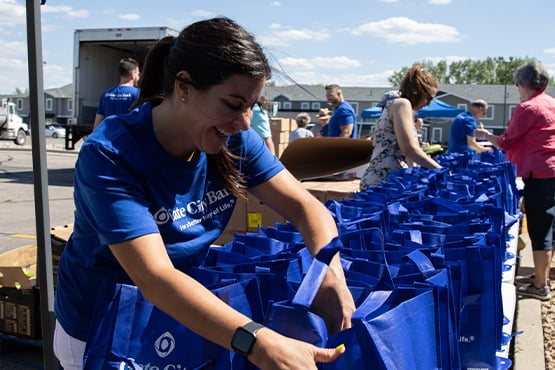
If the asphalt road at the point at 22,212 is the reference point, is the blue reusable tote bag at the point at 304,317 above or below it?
above

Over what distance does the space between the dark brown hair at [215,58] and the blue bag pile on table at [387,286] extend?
31 cm

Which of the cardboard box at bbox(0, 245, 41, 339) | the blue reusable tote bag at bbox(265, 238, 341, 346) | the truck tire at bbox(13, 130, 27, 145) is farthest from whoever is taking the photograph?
the truck tire at bbox(13, 130, 27, 145)

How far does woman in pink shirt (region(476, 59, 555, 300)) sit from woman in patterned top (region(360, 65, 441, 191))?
4.23ft

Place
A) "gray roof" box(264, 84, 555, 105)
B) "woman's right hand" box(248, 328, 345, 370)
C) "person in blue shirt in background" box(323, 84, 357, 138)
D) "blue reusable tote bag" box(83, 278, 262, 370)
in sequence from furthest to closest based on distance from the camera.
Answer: "gray roof" box(264, 84, 555, 105)
"person in blue shirt in background" box(323, 84, 357, 138)
"blue reusable tote bag" box(83, 278, 262, 370)
"woman's right hand" box(248, 328, 345, 370)

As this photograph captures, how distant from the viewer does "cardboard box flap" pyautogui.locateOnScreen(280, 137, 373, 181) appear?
5672mm

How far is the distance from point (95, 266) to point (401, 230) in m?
1.04

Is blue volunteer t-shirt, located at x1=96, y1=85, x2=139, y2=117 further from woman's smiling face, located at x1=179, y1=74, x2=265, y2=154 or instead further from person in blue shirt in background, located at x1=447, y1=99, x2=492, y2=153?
woman's smiling face, located at x1=179, y1=74, x2=265, y2=154

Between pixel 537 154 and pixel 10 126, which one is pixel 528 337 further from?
pixel 10 126

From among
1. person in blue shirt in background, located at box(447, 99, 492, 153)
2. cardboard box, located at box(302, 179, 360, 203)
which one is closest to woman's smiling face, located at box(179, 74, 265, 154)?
cardboard box, located at box(302, 179, 360, 203)

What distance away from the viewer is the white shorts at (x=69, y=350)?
5.35 feet

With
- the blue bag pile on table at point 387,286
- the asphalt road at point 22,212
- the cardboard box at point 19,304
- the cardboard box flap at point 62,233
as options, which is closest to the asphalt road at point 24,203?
the asphalt road at point 22,212

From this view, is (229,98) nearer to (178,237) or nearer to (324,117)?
(178,237)

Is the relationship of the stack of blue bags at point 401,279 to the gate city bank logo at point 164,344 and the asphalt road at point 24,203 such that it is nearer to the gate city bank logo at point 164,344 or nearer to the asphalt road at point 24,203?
the gate city bank logo at point 164,344

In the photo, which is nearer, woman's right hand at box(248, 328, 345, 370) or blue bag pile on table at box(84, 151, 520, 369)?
woman's right hand at box(248, 328, 345, 370)
